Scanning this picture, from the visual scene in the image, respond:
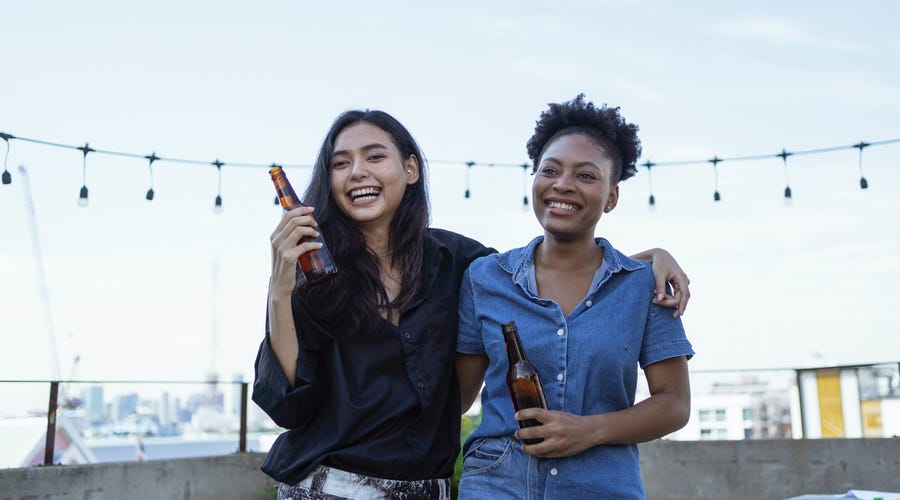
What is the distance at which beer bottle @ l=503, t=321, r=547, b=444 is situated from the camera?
2635mm

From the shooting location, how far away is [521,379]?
8.76 ft

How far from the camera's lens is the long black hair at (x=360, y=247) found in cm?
296

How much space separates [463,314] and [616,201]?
2.11ft

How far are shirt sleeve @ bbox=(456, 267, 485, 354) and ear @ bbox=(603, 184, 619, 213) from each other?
0.52m

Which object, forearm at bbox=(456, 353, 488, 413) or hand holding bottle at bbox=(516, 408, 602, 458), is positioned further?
forearm at bbox=(456, 353, 488, 413)

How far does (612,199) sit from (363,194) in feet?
2.76

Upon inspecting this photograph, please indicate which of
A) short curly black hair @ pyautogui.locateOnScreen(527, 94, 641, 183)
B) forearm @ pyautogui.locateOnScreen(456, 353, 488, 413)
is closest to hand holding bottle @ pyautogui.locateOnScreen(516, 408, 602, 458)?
forearm @ pyautogui.locateOnScreen(456, 353, 488, 413)

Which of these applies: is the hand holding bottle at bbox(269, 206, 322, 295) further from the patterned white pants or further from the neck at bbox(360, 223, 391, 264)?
the patterned white pants

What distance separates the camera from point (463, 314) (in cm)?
310

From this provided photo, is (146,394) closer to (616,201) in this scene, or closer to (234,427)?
(234,427)

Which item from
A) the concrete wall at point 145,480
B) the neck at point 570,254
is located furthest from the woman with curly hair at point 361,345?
Result: the concrete wall at point 145,480

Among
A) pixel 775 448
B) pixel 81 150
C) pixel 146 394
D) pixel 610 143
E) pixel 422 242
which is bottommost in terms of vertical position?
pixel 775 448

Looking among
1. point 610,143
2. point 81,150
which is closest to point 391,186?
point 610,143

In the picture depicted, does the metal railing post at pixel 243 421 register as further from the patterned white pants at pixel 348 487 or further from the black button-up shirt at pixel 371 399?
the patterned white pants at pixel 348 487
